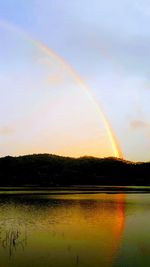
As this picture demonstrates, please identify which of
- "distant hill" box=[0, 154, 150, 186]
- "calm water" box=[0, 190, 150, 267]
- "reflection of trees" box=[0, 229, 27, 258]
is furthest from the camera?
"distant hill" box=[0, 154, 150, 186]

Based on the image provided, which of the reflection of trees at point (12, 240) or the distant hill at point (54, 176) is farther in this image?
the distant hill at point (54, 176)

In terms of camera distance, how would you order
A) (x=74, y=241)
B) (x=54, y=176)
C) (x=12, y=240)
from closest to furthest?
1. (x=12, y=240)
2. (x=74, y=241)
3. (x=54, y=176)

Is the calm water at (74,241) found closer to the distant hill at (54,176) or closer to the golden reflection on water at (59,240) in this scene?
the golden reflection on water at (59,240)

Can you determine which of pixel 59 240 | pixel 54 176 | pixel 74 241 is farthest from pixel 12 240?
pixel 54 176

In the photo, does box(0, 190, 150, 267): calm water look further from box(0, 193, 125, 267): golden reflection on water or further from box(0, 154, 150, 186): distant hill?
box(0, 154, 150, 186): distant hill

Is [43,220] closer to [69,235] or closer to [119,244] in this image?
[69,235]

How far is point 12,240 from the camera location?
3266 cm

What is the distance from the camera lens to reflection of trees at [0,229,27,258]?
30.1 m

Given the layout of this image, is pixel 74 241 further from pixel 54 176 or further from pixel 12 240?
pixel 54 176

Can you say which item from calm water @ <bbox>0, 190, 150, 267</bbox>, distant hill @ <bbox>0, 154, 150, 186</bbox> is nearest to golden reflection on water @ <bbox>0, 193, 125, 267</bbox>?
calm water @ <bbox>0, 190, 150, 267</bbox>

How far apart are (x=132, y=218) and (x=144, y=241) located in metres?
15.7

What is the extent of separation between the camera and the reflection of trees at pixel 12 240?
30133 millimetres

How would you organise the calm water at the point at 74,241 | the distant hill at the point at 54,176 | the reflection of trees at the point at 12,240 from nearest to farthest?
the calm water at the point at 74,241 → the reflection of trees at the point at 12,240 → the distant hill at the point at 54,176

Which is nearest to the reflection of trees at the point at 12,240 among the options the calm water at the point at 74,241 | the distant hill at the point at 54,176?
the calm water at the point at 74,241
